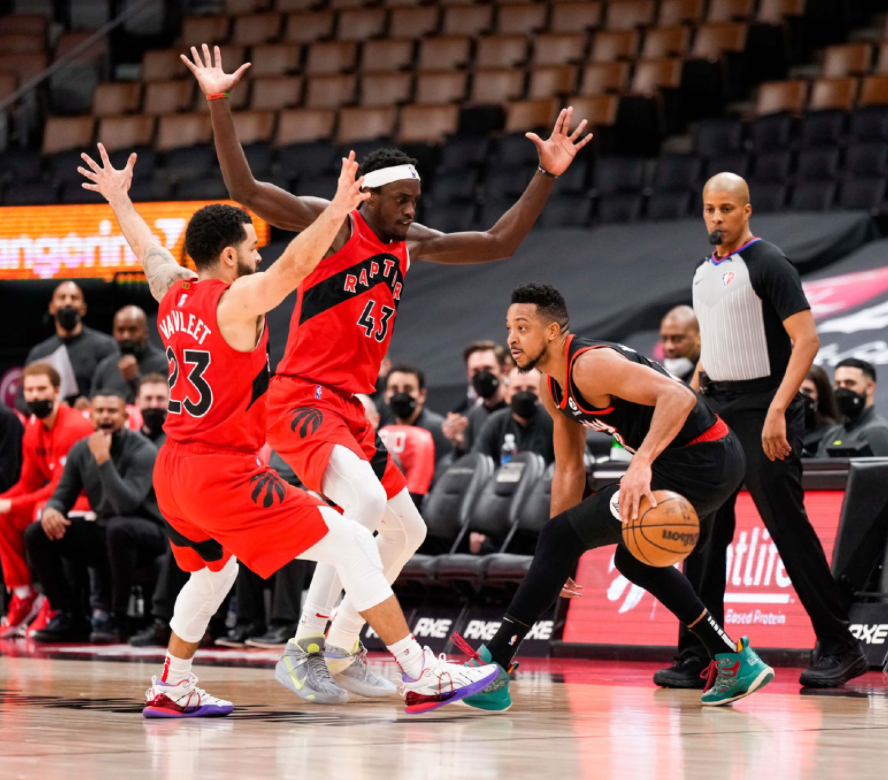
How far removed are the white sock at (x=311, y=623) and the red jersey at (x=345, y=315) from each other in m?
0.92

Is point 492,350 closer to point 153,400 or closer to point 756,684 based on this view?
point 153,400

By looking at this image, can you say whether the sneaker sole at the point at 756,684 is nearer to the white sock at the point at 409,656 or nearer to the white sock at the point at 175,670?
the white sock at the point at 409,656

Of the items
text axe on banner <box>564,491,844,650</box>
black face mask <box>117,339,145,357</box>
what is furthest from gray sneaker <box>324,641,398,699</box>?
black face mask <box>117,339,145,357</box>

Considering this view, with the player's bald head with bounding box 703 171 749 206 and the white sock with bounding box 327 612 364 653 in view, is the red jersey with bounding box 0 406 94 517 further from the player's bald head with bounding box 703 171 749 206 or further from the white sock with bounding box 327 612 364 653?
the player's bald head with bounding box 703 171 749 206

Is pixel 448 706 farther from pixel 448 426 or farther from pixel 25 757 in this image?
pixel 448 426

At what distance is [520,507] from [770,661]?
189 cm

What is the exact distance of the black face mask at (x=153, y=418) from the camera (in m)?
9.73

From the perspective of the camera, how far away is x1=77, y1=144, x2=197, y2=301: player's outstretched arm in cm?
504

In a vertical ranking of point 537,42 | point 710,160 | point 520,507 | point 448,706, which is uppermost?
point 537,42

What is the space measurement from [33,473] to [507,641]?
20.0ft

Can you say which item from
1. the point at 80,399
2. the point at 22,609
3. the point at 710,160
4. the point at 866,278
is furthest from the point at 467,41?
A: the point at 22,609

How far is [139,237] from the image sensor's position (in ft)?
17.0

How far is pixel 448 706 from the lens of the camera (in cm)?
537

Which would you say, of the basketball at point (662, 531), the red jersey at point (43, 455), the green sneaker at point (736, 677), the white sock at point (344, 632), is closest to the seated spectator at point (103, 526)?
the red jersey at point (43, 455)
